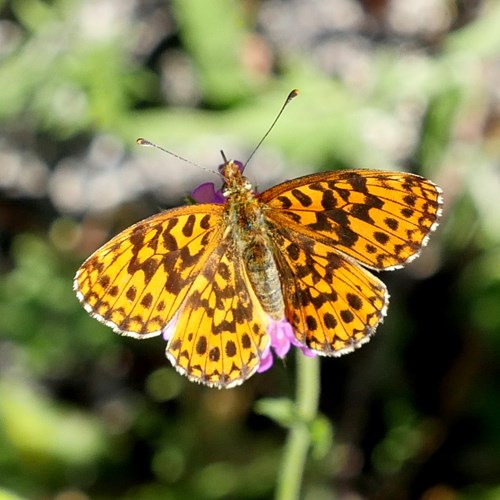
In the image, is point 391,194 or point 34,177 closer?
point 391,194

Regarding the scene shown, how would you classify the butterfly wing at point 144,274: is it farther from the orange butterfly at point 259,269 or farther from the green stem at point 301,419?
the green stem at point 301,419

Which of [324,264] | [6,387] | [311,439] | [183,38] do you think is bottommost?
[311,439]

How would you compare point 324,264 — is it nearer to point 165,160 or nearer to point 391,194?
point 391,194

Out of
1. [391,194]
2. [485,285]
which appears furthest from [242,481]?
[391,194]

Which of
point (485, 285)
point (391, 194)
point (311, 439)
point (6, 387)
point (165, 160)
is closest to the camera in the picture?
point (391, 194)

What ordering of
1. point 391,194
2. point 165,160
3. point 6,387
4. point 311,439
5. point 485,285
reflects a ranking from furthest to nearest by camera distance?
point 165,160 < point 6,387 < point 485,285 < point 311,439 < point 391,194

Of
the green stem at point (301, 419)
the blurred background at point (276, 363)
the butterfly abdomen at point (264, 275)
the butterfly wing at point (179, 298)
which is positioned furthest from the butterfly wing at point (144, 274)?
the blurred background at point (276, 363)
